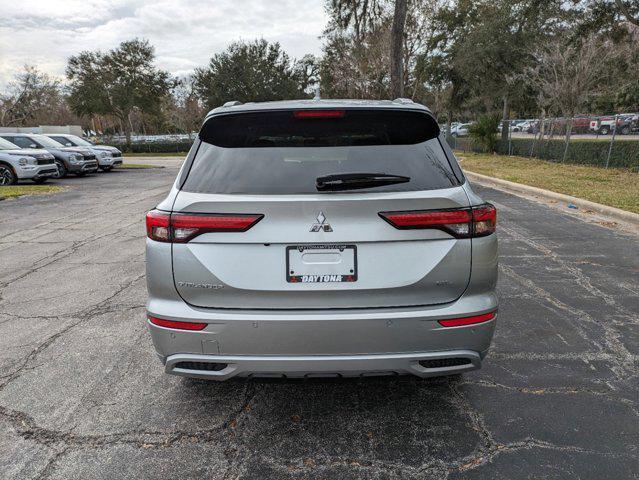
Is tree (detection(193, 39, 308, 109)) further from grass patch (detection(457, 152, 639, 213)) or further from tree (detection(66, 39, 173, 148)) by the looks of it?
grass patch (detection(457, 152, 639, 213))

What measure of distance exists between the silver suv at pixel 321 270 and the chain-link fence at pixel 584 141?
1630cm

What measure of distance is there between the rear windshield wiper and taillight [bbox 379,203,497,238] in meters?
0.18

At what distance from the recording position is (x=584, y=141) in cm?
1791

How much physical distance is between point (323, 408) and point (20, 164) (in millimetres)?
16020

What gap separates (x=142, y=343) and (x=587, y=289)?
4410 mm

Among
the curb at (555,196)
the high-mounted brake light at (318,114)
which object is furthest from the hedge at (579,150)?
the high-mounted brake light at (318,114)

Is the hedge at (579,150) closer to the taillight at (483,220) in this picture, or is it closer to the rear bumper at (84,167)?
the taillight at (483,220)

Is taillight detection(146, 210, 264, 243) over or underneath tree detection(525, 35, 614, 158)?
underneath

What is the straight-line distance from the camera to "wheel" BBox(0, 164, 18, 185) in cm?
1521

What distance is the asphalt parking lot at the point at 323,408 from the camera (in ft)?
7.70

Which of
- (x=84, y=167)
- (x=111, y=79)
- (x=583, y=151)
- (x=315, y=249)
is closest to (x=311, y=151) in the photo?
(x=315, y=249)

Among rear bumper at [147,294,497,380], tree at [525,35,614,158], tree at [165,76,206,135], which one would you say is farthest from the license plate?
tree at [165,76,206,135]

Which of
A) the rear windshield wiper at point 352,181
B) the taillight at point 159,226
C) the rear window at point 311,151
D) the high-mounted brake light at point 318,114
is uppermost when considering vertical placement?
the high-mounted brake light at point 318,114

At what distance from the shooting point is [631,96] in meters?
23.0
